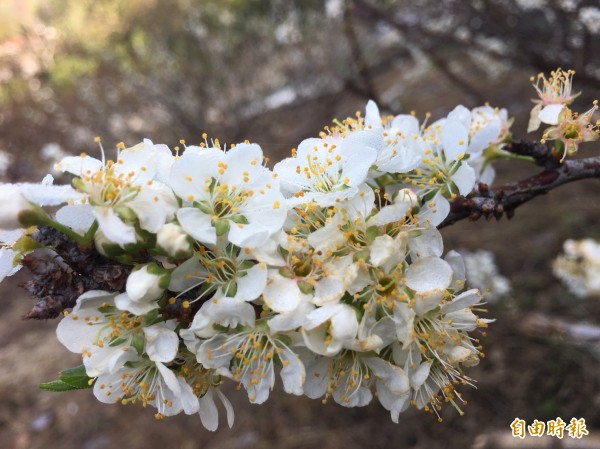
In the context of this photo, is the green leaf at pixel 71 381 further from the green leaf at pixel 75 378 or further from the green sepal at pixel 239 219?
the green sepal at pixel 239 219

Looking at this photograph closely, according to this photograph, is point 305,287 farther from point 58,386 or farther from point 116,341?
point 58,386

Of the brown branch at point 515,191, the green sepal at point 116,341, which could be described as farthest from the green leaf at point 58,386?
the brown branch at point 515,191

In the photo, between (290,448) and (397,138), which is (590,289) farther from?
(397,138)

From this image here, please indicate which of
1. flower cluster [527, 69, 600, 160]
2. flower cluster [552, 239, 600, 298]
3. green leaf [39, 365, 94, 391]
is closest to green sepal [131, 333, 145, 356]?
green leaf [39, 365, 94, 391]

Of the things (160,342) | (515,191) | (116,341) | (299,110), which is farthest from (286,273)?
(299,110)

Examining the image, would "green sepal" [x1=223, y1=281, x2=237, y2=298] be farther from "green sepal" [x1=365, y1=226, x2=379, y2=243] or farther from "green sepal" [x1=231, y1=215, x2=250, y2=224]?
"green sepal" [x1=365, y1=226, x2=379, y2=243]

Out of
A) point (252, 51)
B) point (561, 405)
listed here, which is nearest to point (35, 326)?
point (252, 51)

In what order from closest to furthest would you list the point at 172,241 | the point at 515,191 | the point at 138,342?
the point at 172,241, the point at 138,342, the point at 515,191
